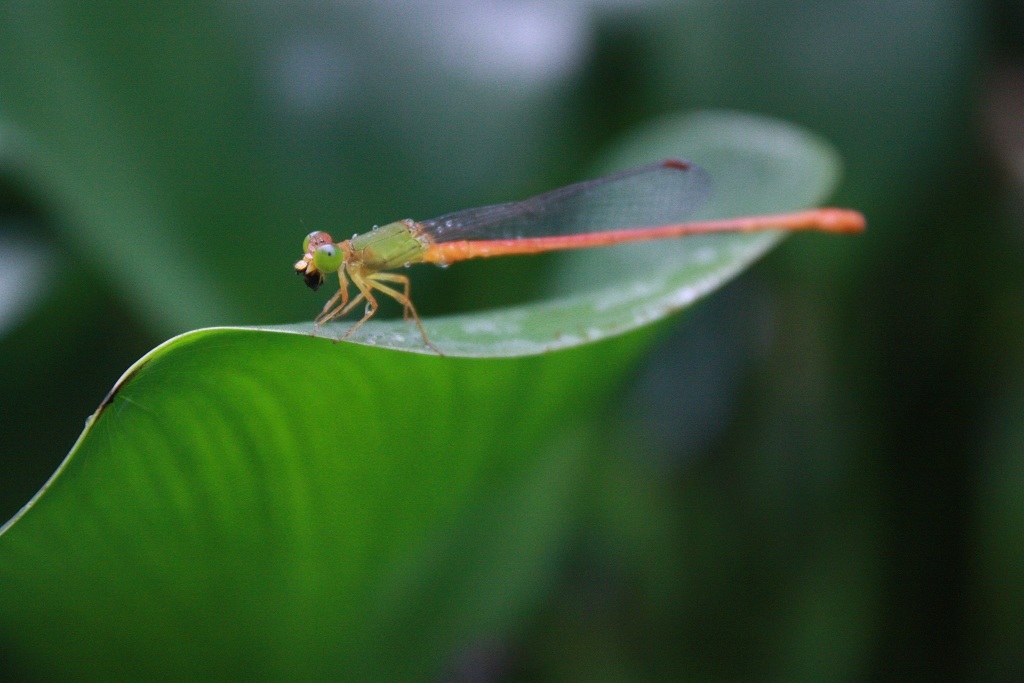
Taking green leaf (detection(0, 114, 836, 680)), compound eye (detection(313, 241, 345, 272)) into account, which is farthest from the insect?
green leaf (detection(0, 114, 836, 680))

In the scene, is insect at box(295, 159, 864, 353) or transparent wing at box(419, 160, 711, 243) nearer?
insect at box(295, 159, 864, 353)

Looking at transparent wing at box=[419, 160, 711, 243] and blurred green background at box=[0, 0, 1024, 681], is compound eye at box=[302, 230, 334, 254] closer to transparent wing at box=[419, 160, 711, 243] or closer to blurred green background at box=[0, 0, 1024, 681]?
blurred green background at box=[0, 0, 1024, 681]

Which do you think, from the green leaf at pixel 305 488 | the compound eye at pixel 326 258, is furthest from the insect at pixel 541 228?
the green leaf at pixel 305 488

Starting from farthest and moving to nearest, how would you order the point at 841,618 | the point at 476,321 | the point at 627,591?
the point at 627,591, the point at 841,618, the point at 476,321

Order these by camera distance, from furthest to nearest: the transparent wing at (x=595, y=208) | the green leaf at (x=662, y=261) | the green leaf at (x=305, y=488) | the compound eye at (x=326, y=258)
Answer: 1. the transparent wing at (x=595, y=208)
2. the compound eye at (x=326, y=258)
3. the green leaf at (x=662, y=261)
4. the green leaf at (x=305, y=488)

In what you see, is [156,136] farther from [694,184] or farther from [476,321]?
[694,184]

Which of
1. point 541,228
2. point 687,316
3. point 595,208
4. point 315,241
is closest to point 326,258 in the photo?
point 315,241

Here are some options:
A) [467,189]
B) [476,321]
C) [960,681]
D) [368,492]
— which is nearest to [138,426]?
[368,492]

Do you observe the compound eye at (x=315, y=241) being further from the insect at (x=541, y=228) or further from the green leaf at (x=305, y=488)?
the green leaf at (x=305, y=488)
